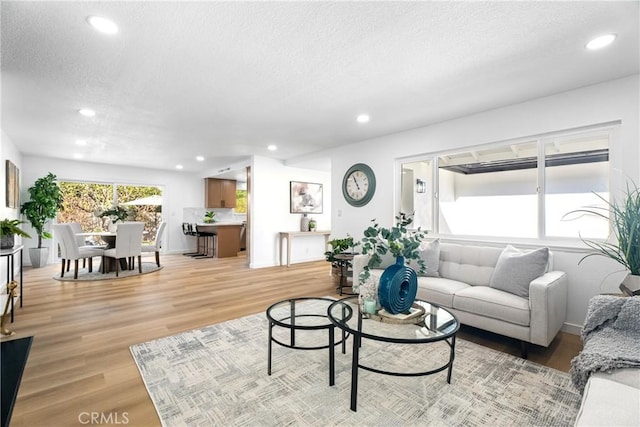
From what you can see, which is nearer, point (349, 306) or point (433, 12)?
point (433, 12)

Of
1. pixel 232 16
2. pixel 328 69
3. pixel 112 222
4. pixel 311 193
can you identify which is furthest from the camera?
pixel 311 193

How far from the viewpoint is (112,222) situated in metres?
5.95

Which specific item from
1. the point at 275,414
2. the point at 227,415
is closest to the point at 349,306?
the point at 275,414

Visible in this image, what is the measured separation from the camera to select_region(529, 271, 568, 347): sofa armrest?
2.23m

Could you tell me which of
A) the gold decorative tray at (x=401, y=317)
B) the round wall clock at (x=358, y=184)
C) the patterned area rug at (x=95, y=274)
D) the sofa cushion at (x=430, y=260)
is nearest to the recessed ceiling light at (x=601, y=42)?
the sofa cushion at (x=430, y=260)

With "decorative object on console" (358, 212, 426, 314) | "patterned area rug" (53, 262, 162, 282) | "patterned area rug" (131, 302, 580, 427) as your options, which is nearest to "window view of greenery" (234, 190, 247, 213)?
"patterned area rug" (53, 262, 162, 282)

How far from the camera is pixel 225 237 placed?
7770 millimetres

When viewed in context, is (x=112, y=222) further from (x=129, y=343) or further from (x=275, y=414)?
(x=275, y=414)

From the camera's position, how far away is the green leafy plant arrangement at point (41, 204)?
5.84 m

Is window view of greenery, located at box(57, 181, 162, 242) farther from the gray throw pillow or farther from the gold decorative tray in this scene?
the gray throw pillow

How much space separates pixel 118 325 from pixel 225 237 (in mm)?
4856

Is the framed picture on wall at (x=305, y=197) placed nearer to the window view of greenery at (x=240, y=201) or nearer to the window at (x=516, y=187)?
the window at (x=516, y=187)

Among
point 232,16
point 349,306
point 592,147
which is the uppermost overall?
point 232,16

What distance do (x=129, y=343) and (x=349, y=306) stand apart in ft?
6.38
